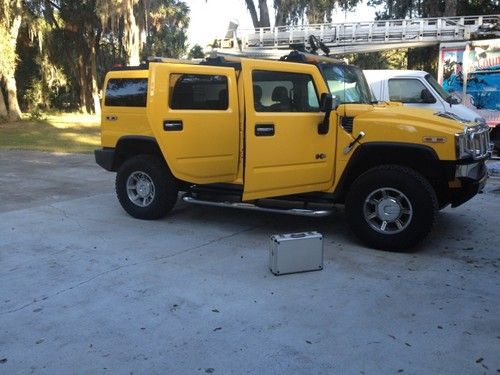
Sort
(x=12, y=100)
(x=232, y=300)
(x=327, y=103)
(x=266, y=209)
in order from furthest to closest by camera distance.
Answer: (x=12, y=100)
(x=266, y=209)
(x=327, y=103)
(x=232, y=300)

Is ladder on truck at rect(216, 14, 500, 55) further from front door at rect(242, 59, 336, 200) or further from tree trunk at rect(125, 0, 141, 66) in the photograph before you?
front door at rect(242, 59, 336, 200)

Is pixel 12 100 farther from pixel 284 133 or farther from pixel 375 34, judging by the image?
pixel 284 133

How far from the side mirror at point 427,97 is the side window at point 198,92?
5849 mm

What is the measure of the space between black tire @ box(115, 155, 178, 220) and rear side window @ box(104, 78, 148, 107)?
70cm

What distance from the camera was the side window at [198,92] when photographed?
6.31 metres

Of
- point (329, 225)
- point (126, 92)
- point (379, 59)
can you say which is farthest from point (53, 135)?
point (379, 59)

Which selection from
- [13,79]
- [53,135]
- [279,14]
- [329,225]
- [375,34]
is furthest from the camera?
[279,14]

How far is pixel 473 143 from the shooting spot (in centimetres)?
558

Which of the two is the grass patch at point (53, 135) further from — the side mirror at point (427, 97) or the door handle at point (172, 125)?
the door handle at point (172, 125)

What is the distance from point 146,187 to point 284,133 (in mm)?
2116

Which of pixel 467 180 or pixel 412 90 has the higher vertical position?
pixel 412 90

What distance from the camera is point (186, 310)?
4129 millimetres

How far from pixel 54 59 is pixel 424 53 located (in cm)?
2007

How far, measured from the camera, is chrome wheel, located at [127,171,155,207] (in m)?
6.92
